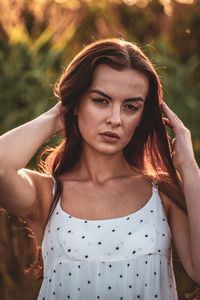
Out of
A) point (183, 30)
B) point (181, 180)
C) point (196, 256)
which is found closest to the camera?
point (196, 256)

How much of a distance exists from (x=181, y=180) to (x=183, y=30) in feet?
30.7

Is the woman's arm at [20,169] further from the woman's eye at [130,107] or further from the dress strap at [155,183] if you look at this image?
the dress strap at [155,183]

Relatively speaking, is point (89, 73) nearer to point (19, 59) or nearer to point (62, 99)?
point (62, 99)

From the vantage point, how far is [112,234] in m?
2.11

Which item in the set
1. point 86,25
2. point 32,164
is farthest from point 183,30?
point 32,164

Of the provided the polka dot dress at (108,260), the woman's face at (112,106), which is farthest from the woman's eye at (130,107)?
the polka dot dress at (108,260)

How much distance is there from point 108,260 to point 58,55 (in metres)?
5.02

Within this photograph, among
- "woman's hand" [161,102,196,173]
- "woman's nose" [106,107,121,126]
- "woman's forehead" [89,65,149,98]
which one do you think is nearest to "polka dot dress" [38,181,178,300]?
"woman's hand" [161,102,196,173]

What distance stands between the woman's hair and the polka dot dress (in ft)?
0.64

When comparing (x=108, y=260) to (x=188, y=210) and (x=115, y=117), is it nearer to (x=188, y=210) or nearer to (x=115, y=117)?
(x=188, y=210)

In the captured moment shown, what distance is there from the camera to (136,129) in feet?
8.08

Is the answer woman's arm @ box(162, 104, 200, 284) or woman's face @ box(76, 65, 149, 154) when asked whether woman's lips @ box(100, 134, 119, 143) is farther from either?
woman's arm @ box(162, 104, 200, 284)

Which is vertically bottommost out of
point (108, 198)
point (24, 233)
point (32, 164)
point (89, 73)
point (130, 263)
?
point (24, 233)

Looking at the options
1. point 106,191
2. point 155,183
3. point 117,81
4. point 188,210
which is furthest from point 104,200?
point 117,81
